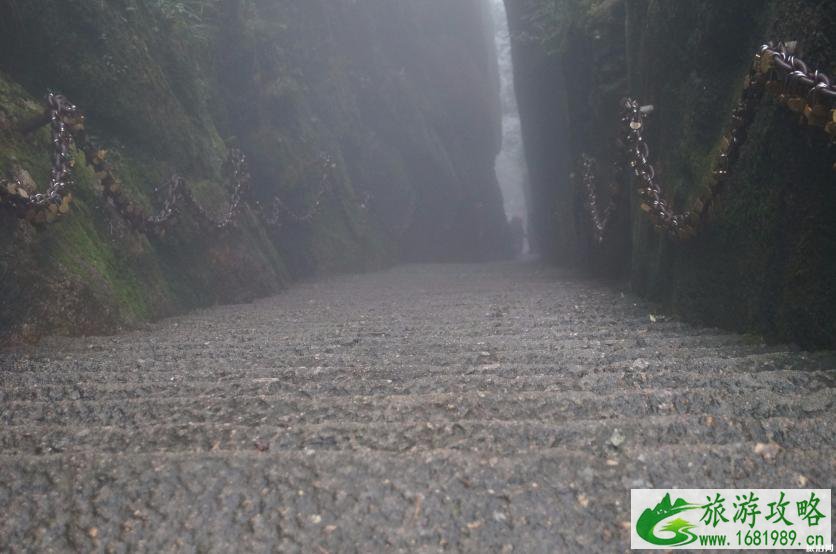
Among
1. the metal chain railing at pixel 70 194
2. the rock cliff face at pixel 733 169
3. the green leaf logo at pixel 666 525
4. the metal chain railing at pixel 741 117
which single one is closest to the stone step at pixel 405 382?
the rock cliff face at pixel 733 169

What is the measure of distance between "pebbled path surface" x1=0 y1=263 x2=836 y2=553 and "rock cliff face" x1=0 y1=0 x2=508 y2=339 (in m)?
1.34

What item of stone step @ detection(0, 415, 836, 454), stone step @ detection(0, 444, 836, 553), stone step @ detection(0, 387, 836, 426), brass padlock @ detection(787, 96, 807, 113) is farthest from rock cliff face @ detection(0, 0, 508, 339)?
brass padlock @ detection(787, 96, 807, 113)

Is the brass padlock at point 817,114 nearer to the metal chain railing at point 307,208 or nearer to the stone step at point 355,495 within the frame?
the stone step at point 355,495

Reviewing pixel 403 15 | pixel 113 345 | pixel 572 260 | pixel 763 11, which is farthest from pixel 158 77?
pixel 403 15

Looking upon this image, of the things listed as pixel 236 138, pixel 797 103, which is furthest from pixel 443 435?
pixel 236 138

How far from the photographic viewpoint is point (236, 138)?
9969mm

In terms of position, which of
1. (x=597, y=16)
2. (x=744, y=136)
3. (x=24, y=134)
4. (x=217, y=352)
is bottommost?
(x=217, y=352)

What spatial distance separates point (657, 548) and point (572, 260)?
10.7m

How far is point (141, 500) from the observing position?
188 cm

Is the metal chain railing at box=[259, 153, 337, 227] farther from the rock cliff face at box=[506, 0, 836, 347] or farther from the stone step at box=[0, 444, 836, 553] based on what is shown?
the stone step at box=[0, 444, 836, 553]

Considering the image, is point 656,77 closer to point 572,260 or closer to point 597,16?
point 597,16

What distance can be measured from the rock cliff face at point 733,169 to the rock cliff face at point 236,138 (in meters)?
3.83

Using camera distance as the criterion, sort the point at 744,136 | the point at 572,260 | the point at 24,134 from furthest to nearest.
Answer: the point at 572,260, the point at 24,134, the point at 744,136

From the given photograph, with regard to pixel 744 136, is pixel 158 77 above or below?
above
